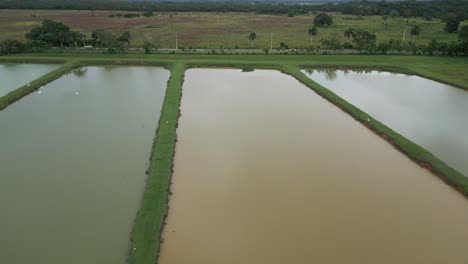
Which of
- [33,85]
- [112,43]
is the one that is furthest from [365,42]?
[33,85]

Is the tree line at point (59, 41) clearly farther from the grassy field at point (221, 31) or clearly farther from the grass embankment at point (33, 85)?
the grass embankment at point (33, 85)

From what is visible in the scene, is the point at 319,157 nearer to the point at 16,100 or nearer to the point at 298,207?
the point at 298,207

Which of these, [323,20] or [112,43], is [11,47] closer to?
[112,43]

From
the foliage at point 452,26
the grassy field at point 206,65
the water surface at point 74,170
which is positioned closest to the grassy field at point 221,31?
the foliage at point 452,26

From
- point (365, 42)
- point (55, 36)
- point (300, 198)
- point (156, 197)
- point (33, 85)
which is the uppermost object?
point (55, 36)

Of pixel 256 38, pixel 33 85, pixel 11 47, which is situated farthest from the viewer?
pixel 256 38

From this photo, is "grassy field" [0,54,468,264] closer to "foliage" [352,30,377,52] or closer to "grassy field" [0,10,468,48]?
"foliage" [352,30,377,52]

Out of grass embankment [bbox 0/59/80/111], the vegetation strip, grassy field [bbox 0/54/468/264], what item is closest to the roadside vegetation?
grassy field [bbox 0/54/468/264]
